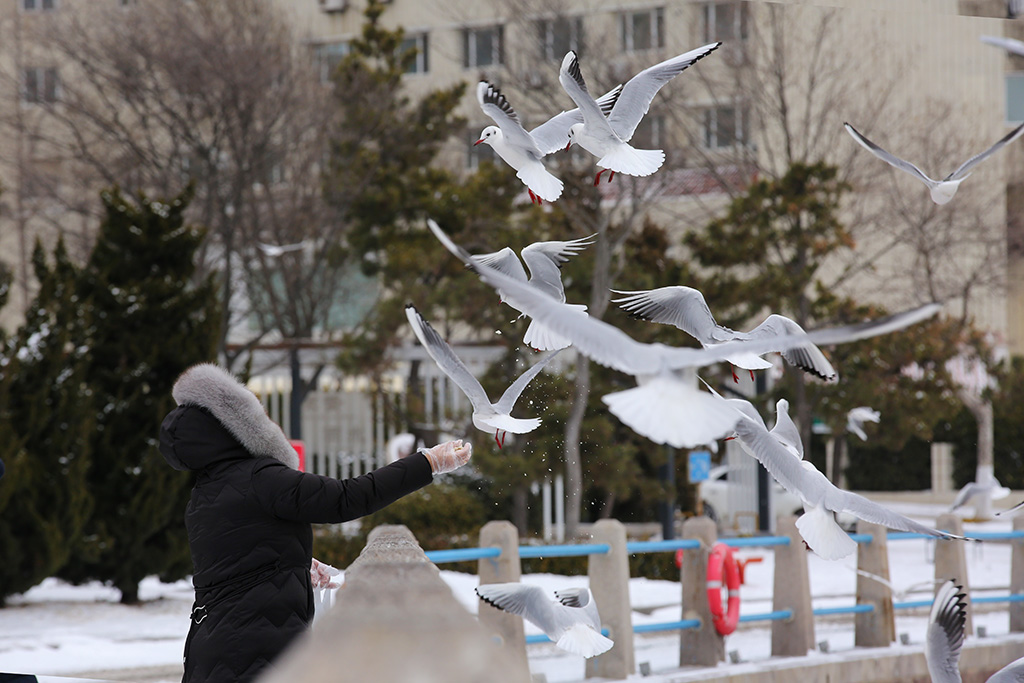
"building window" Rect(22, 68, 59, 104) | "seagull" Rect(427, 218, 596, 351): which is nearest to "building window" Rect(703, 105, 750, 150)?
"building window" Rect(22, 68, 59, 104)

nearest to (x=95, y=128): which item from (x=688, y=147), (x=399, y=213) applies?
(x=399, y=213)

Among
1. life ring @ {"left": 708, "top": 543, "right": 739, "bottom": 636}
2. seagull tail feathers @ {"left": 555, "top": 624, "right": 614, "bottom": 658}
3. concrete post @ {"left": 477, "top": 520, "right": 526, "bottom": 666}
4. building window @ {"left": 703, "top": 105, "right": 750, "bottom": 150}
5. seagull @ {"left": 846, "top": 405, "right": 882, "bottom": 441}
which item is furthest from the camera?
building window @ {"left": 703, "top": 105, "right": 750, "bottom": 150}

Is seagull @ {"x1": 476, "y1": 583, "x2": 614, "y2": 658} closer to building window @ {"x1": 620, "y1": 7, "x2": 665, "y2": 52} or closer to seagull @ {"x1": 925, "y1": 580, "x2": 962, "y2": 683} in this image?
seagull @ {"x1": 925, "y1": 580, "x2": 962, "y2": 683}

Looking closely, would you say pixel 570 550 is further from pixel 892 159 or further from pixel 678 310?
pixel 892 159

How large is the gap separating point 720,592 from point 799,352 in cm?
424

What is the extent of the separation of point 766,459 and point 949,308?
54.5 feet

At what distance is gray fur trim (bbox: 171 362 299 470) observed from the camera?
333cm

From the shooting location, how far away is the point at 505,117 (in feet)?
12.6

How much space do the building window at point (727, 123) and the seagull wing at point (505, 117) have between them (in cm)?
1320

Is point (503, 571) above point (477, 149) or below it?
below

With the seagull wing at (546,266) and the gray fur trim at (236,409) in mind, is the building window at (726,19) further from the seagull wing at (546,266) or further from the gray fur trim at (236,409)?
the gray fur trim at (236,409)

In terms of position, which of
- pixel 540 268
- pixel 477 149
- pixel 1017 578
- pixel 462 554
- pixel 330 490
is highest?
pixel 477 149

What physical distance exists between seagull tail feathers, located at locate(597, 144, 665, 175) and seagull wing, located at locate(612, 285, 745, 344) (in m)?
0.38

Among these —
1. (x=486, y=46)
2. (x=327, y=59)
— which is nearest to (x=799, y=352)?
(x=486, y=46)
